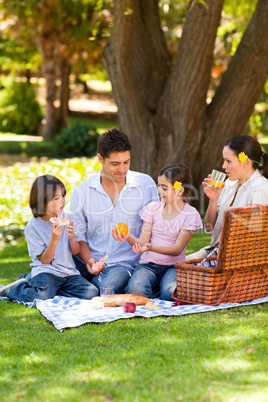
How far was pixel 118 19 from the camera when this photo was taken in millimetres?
8570

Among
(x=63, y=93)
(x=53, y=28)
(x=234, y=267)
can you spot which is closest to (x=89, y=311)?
(x=234, y=267)

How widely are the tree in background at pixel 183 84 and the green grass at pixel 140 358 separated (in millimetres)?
5254

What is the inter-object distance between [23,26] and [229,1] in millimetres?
9701

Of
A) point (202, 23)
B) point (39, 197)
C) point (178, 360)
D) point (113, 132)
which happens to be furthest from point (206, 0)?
point (178, 360)

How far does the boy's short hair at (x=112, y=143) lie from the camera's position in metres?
5.08

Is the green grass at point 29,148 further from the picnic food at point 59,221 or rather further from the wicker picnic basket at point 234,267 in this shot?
the wicker picnic basket at point 234,267

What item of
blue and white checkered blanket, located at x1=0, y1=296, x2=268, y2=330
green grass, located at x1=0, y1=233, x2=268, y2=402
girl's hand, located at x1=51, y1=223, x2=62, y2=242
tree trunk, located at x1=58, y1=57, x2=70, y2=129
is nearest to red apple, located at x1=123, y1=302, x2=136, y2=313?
blue and white checkered blanket, located at x1=0, y1=296, x2=268, y2=330

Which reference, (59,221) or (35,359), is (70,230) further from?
(35,359)

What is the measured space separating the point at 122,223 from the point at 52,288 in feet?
3.05

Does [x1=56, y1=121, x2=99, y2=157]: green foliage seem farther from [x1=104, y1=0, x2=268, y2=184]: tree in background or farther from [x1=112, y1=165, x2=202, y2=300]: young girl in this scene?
[x1=112, y1=165, x2=202, y2=300]: young girl

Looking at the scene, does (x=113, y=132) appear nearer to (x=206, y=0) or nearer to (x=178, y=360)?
(x=178, y=360)

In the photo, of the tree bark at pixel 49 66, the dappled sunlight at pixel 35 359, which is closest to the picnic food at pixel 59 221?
the dappled sunlight at pixel 35 359

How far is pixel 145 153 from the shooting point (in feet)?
32.4

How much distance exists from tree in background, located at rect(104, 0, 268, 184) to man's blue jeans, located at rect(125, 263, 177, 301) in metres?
4.59
